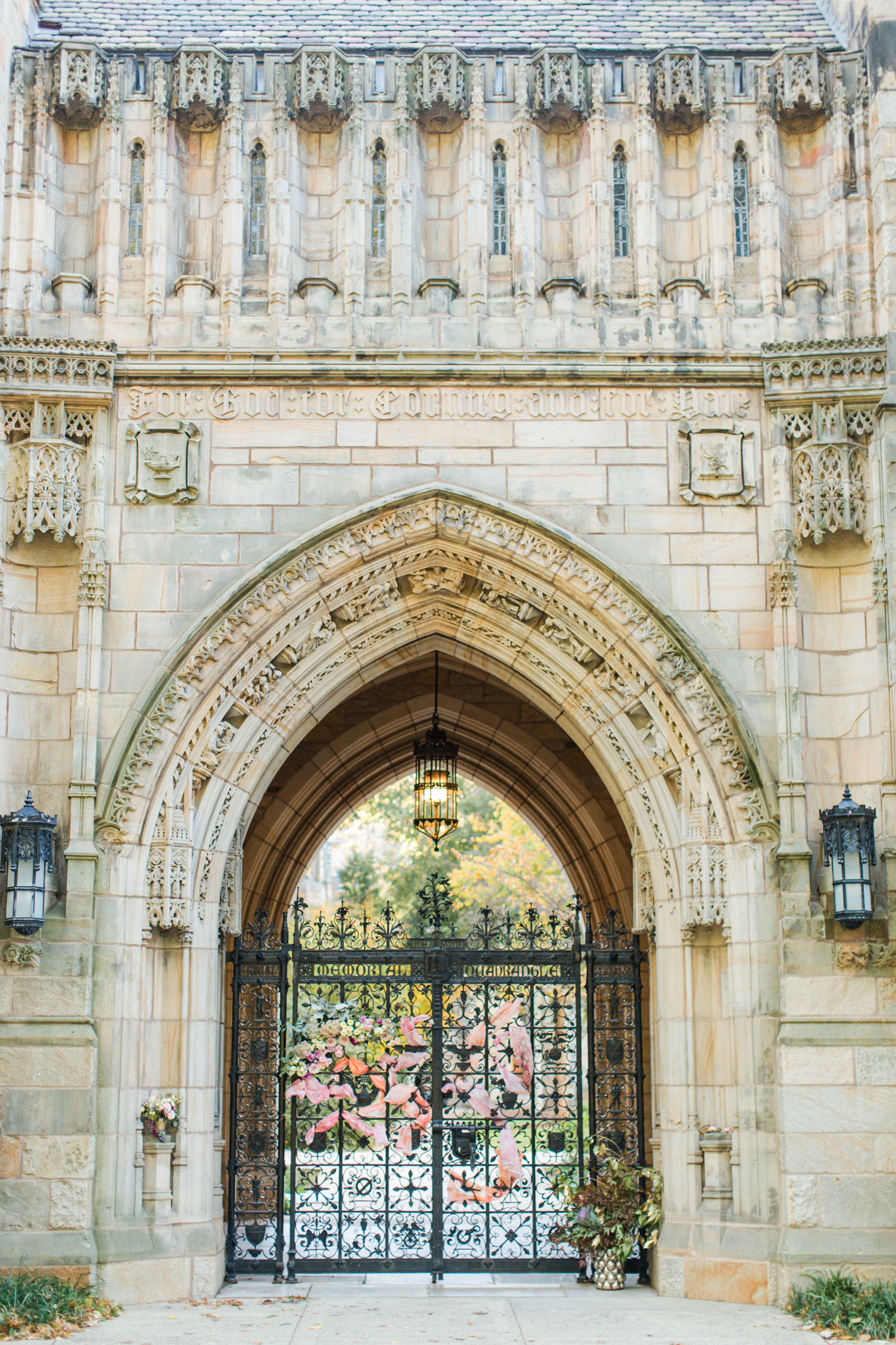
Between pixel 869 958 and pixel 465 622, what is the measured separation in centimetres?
376

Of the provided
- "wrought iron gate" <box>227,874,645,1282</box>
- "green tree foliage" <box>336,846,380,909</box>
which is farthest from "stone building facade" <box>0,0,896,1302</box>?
"green tree foliage" <box>336,846,380,909</box>

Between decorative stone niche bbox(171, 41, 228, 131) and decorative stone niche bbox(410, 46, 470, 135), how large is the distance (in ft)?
4.75

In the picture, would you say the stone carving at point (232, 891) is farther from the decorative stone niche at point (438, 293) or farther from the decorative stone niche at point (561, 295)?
the decorative stone niche at point (561, 295)

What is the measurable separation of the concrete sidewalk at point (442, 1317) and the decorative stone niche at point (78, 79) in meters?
8.42

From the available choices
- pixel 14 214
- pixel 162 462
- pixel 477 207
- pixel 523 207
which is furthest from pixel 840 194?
pixel 14 214

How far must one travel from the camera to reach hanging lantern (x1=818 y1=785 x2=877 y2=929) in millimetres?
9578

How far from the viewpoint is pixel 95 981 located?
9805mm

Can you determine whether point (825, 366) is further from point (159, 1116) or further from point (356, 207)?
point (159, 1116)

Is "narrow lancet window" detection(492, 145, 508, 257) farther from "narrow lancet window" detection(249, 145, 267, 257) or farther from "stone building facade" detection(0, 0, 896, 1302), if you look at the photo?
"narrow lancet window" detection(249, 145, 267, 257)

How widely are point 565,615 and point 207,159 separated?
14.6 ft

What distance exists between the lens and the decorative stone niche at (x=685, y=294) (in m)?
11.0

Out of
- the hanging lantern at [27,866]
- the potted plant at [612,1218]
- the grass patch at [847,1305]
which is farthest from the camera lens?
the potted plant at [612,1218]

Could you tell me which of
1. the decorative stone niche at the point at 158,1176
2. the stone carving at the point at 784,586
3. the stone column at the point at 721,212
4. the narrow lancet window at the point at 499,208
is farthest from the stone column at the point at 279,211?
the decorative stone niche at the point at 158,1176

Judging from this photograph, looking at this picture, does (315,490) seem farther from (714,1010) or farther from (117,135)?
(714,1010)
